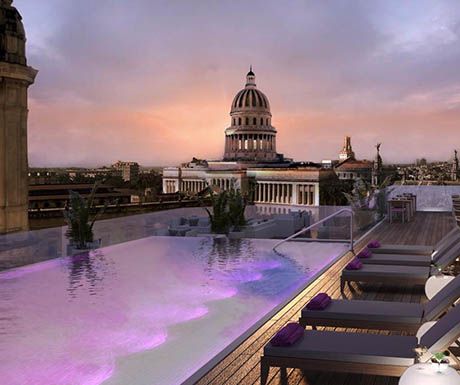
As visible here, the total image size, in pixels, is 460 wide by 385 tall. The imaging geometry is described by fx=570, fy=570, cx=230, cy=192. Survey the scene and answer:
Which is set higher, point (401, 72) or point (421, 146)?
point (401, 72)

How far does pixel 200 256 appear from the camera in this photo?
1062 cm

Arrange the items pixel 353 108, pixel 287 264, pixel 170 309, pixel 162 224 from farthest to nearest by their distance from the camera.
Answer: pixel 353 108 → pixel 162 224 → pixel 287 264 → pixel 170 309

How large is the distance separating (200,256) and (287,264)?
6.16 ft

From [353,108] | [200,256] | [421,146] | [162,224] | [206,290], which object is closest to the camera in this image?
[206,290]

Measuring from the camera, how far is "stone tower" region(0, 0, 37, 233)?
11125 mm

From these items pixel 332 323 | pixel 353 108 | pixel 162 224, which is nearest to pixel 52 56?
pixel 162 224

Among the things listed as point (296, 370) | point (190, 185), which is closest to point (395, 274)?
point (296, 370)

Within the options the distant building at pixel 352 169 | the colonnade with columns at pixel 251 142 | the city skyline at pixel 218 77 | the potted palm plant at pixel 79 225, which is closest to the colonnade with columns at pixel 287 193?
the colonnade with columns at pixel 251 142

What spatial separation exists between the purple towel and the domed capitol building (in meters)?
78.5

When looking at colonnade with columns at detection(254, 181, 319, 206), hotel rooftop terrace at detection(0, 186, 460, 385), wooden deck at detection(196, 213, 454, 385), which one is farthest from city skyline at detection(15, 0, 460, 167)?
wooden deck at detection(196, 213, 454, 385)

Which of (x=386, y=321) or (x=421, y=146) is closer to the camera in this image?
(x=386, y=321)

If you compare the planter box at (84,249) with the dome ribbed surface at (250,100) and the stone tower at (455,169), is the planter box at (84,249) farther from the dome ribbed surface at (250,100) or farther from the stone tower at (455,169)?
the dome ribbed surface at (250,100)

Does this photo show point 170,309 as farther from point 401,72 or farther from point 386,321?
point 401,72

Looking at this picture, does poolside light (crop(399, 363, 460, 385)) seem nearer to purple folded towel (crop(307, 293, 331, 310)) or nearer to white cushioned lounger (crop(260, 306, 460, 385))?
white cushioned lounger (crop(260, 306, 460, 385))
